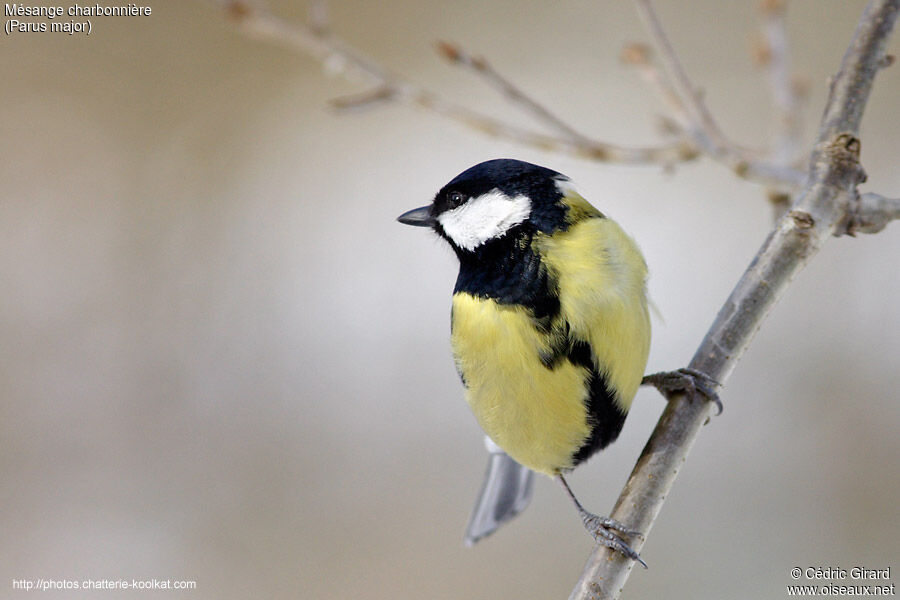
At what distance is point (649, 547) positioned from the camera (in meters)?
2.19

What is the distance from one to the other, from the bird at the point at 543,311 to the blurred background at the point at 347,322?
1.02 meters

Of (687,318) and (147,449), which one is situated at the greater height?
(687,318)

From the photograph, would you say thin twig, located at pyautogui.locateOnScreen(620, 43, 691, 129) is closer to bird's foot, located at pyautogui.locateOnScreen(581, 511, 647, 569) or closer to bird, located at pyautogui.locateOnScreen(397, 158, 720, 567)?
bird, located at pyautogui.locateOnScreen(397, 158, 720, 567)

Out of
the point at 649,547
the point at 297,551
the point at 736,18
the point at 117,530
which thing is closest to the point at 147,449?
the point at 117,530

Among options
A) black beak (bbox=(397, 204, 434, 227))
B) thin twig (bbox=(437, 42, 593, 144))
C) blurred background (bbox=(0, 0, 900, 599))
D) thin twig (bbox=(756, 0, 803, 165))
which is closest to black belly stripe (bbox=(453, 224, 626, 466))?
black beak (bbox=(397, 204, 434, 227))

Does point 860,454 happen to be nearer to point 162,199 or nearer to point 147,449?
point 147,449

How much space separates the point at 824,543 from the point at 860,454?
0.86 ft

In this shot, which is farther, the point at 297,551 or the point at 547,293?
the point at 297,551

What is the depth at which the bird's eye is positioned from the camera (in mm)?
1099

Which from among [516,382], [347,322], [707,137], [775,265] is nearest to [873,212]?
[775,265]

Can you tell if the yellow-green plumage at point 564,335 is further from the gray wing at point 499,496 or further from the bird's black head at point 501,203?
the gray wing at point 499,496

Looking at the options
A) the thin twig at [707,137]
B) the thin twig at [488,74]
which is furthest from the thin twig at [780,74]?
→ the thin twig at [488,74]

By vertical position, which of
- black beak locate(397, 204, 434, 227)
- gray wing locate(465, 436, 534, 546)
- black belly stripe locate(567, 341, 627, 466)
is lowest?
gray wing locate(465, 436, 534, 546)

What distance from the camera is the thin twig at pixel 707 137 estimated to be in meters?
1.12
